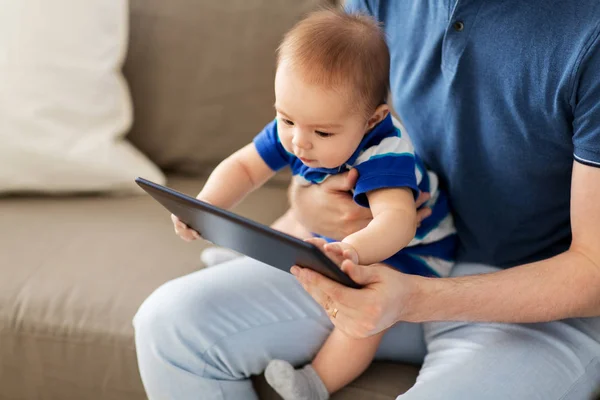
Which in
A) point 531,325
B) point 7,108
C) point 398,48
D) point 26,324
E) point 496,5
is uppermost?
point 496,5

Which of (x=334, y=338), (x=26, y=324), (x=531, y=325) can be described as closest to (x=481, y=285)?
(x=531, y=325)

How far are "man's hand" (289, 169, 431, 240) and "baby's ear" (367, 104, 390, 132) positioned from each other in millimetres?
81

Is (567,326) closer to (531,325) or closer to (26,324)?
(531,325)

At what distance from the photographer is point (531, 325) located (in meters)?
1.11

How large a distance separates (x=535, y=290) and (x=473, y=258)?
222 millimetres

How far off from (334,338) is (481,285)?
0.26 m

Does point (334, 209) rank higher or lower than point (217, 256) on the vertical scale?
higher

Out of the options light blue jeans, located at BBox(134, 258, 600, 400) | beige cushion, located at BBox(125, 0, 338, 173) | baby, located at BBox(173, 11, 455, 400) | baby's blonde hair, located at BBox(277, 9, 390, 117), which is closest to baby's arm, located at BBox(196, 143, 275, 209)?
baby, located at BBox(173, 11, 455, 400)

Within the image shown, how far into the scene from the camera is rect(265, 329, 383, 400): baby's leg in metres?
1.11

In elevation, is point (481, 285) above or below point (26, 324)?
above

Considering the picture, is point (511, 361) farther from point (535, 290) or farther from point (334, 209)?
point (334, 209)

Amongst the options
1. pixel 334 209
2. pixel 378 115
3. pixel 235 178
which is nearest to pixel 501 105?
pixel 378 115

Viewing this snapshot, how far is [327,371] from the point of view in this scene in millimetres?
1137

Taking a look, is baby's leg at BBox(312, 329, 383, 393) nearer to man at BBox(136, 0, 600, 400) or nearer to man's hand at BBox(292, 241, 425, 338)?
man at BBox(136, 0, 600, 400)
